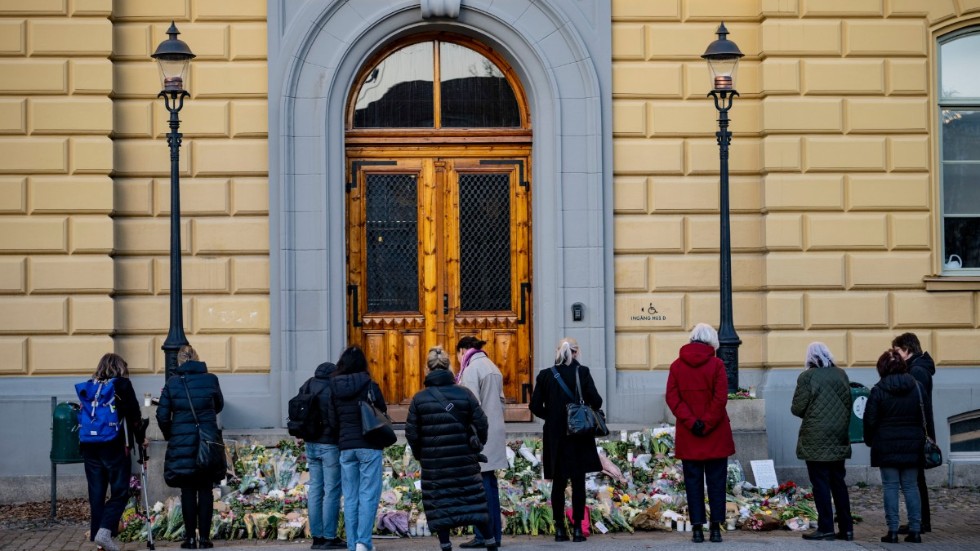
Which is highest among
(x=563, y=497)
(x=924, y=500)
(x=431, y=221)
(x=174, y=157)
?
(x=174, y=157)

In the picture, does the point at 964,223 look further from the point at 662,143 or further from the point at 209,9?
the point at 209,9

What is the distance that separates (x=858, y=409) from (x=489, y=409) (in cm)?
430

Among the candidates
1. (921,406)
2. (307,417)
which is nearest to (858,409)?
(921,406)

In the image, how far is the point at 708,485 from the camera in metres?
11.9

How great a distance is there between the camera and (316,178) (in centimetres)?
1538

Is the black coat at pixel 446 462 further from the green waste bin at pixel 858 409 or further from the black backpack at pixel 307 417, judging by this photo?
the green waste bin at pixel 858 409

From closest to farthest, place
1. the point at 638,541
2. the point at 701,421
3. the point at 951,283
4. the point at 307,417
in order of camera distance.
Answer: the point at 307,417 < the point at 701,421 < the point at 638,541 < the point at 951,283

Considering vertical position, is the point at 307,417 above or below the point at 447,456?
above

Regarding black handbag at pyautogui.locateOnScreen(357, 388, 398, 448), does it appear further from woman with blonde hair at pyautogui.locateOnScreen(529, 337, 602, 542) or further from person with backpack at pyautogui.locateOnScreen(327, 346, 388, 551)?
woman with blonde hair at pyautogui.locateOnScreen(529, 337, 602, 542)

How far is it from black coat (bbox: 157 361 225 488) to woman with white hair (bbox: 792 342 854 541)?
17.2ft

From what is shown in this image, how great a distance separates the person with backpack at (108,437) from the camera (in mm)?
11953

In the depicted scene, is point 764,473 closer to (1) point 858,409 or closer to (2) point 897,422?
(1) point 858,409

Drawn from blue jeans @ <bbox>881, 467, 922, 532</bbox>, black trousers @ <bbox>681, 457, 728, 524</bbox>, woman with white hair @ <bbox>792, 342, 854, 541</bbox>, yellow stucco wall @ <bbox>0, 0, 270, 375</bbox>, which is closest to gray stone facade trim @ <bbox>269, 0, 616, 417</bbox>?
yellow stucco wall @ <bbox>0, 0, 270, 375</bbox>

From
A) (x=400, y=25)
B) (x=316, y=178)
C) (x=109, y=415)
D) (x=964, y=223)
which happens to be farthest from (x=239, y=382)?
(x=964, y=223)
